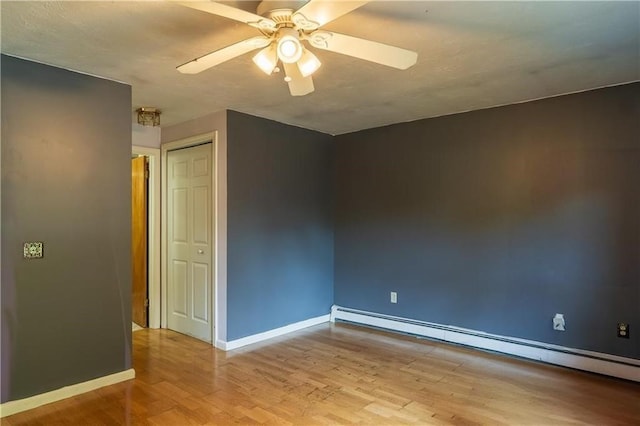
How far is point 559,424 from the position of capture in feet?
8.06

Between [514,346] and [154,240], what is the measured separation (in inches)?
149

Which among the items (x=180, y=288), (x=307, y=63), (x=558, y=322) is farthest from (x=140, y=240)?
(x=558, y=322)

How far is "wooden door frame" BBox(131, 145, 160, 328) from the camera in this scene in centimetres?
454

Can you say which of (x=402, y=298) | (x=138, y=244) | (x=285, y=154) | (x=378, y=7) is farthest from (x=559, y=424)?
(x=138, y=244)

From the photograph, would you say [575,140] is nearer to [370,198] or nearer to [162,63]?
[370,198]

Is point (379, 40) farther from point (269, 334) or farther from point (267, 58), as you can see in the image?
point (269, 334)

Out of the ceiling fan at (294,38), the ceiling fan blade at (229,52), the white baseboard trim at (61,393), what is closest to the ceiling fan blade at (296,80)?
the ceiling fan at (294,38)

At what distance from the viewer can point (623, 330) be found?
3.12m

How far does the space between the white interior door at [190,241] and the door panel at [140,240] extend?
0.30 metres

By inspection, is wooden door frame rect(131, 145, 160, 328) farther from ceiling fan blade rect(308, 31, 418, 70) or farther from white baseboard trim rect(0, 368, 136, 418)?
ceiling fan blade rect(308, 31, 418, 70)

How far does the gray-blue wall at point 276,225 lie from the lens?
12.8ft

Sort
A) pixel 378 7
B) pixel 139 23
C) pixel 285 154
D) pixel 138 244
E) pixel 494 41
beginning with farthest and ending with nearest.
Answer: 1. pixel 138 244
2. pixel 285 154
3. pixel 494 41
4. pixel 139 23
5. pixel 378 7

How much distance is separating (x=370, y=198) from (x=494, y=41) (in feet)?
8.11

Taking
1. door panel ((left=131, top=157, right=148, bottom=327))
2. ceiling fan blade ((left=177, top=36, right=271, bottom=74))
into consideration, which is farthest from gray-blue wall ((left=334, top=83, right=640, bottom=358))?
ceiling fan blade ((left=177, top=36, right=271, bottom=74))
